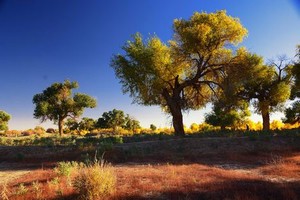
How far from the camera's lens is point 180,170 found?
1515cm

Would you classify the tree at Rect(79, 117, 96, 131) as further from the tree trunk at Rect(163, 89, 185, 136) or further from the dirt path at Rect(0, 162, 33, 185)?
the dirt path at Rect(0, 162, 33, 185)

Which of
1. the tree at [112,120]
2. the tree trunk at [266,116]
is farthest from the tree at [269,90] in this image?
the tree at [112,120]

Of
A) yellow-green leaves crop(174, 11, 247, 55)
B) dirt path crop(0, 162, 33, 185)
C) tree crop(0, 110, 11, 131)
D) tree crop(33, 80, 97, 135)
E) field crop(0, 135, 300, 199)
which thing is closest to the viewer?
field crop(0, 135, 300, 199)

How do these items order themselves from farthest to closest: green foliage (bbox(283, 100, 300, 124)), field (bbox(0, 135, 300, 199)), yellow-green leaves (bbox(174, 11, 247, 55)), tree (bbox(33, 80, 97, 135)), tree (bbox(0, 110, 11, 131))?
tree (bbox(0, 110, 11, 131))
tree (bbox(33, 80, 97, 135))
green foliage (bbox(283, 100, 300, 124))
yellow-green leaves (bbox(174, 11, 247, 55))
field (bbox(0, 135, 300, 199))

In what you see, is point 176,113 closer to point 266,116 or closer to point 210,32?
point 210,32

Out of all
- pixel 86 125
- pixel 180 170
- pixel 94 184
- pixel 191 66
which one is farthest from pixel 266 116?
pixel 86 125

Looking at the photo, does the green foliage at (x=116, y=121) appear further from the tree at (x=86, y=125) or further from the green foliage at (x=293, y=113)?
the green foliage at (x=293, y=113)

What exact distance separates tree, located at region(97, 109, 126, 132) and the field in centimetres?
5852

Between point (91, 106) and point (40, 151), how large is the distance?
A: 4619cm

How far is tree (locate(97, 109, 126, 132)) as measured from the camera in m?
84.3

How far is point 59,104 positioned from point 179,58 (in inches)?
1544

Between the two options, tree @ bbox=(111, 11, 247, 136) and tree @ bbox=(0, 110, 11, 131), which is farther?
tree @ bbox=(0, 110, 11, 131)

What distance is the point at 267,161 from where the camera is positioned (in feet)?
59.8

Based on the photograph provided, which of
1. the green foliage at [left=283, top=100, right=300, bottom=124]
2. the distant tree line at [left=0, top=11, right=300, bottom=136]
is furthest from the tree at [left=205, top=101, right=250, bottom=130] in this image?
the distant tree line at [left=0, top=11, right=300, bottom=136]
